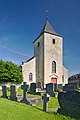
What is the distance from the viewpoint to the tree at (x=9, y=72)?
34.8 meters

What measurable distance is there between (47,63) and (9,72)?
8842mm

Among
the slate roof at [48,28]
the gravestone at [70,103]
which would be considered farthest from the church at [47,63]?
the gravestone at [70,103]

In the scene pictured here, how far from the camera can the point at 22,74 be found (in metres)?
39.1

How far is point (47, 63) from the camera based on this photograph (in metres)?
40.2

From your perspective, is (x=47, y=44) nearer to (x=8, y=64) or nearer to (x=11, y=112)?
(x=8, y=64)

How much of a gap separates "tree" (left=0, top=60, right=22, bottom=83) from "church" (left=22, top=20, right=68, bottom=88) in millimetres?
3411

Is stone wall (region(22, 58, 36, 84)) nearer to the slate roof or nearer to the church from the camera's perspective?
the church

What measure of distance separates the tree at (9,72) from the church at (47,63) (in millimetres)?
3411

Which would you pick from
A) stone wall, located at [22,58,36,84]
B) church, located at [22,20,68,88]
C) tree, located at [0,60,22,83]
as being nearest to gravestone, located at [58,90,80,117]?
tree, located at [0,60,22,83]

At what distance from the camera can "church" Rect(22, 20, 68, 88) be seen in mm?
40031

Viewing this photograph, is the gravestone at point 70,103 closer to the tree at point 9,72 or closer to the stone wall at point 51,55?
the tree at point 9,72

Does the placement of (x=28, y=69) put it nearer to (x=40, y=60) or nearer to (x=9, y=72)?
(x=40, y=60)

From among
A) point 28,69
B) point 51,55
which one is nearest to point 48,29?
point 51,55

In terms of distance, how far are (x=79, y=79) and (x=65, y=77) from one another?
929 inches
